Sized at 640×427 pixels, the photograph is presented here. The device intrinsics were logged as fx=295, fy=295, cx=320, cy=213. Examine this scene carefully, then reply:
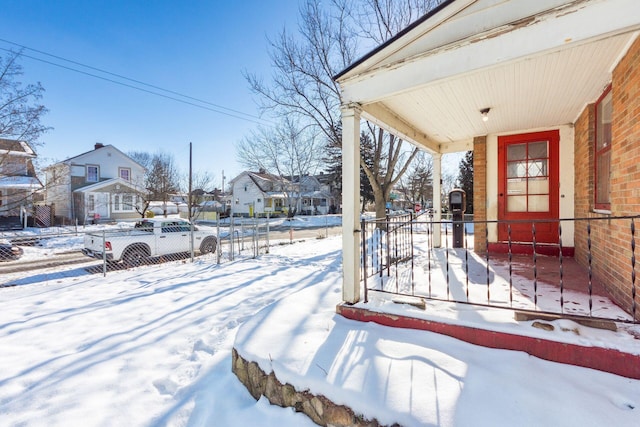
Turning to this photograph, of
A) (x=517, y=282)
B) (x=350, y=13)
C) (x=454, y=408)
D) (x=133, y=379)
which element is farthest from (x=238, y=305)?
(x=350, y=13)

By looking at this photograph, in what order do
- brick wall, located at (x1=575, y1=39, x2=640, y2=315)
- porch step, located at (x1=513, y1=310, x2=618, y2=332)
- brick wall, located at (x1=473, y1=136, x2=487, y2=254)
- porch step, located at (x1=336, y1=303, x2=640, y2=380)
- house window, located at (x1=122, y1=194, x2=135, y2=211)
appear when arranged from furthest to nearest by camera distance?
house window, located at (x1=122, y1=194, x2=135, y2=211) < brick wall, located at (x1=473, y1=136, x2=487, y2=254) < brick wall, located at (x1=575, y1=39, x2=640, y2=315) < porch step, located at (x1=513, y1=310, x2=618, y2=332) < porch step, located at (x1=336, y1=303, x2=640, y2=380)

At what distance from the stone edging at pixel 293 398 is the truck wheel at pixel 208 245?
718cm

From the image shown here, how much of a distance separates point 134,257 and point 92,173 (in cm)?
2083

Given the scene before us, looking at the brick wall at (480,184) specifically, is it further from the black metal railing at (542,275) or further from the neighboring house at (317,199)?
the neighboring house at (317,199)

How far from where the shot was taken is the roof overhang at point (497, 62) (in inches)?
82.3

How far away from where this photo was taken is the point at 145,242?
775 cm

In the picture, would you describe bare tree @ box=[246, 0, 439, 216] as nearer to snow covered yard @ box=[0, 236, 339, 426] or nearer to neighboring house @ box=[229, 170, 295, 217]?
snow covered yard @ box=[0, 236, 339, 426]

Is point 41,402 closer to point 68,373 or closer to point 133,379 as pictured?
point 68,373

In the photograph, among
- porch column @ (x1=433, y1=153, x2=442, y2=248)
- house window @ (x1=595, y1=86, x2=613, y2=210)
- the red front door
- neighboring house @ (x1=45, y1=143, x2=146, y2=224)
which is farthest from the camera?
neighboring house @ (x1=45, y1=143, x2=146, y2=224)

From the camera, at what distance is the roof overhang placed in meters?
2.09

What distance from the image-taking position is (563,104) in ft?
13.2

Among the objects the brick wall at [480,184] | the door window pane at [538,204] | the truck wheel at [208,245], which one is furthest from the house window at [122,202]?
the door window pane at [538,204]

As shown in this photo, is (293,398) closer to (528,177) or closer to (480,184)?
(480,184)

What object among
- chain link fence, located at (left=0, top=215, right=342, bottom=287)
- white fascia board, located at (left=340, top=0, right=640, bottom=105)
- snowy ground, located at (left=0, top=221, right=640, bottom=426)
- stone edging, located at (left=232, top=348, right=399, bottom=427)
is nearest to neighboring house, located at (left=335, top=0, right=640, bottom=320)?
white fascia board, located at (left=340, top=0, right=640, bottom=105)
